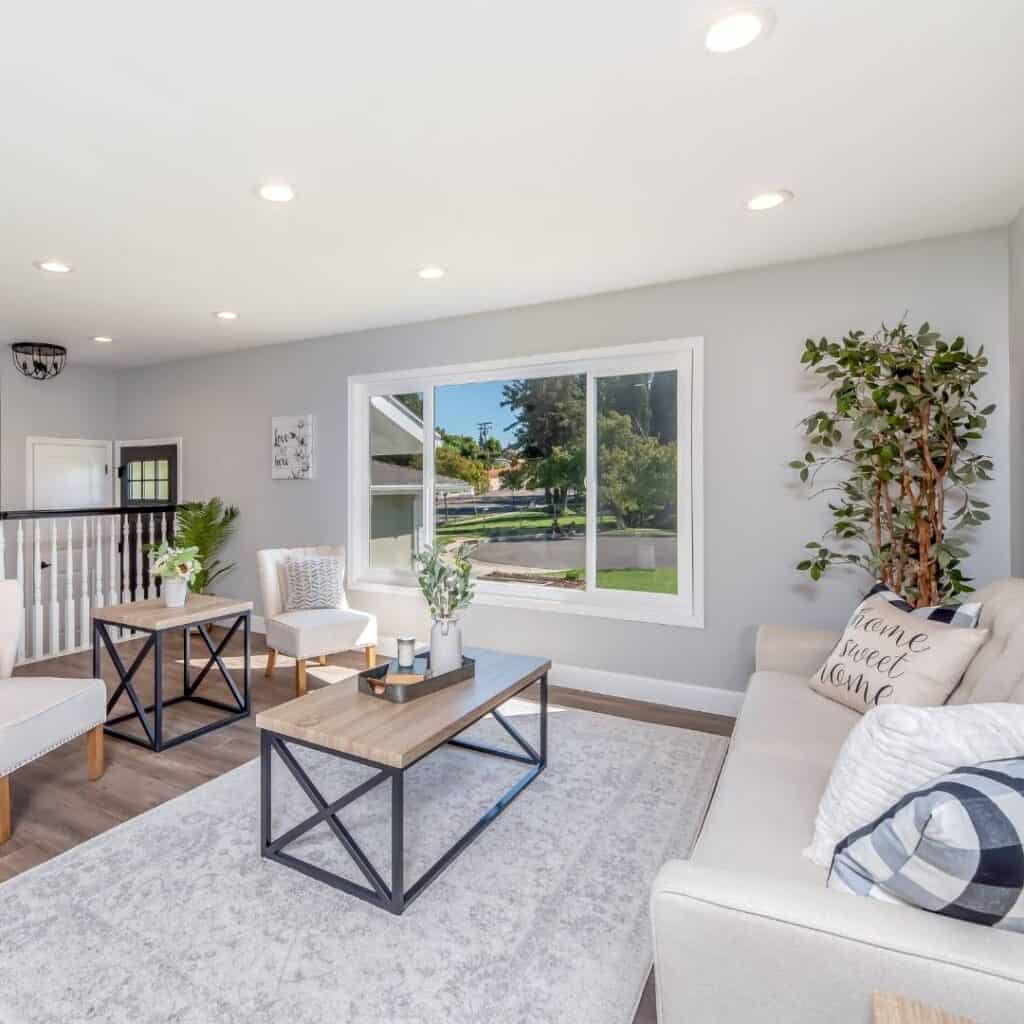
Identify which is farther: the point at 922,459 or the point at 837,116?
the point at 922,459

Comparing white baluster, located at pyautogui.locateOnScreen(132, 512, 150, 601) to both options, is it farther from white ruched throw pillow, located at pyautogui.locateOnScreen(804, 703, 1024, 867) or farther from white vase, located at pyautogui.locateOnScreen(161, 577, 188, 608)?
white ruched throw pillow, located at pyautogui.locateOnScreen(804, 703, 1024, 867)

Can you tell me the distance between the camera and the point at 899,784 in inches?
45.4

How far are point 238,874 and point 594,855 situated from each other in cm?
121

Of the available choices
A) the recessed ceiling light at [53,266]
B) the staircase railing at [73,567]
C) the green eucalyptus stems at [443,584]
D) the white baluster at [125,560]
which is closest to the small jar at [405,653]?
the green eucalyptus stems at [443,584]

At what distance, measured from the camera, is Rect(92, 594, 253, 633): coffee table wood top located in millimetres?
3121

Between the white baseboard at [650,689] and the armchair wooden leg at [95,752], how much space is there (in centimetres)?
246

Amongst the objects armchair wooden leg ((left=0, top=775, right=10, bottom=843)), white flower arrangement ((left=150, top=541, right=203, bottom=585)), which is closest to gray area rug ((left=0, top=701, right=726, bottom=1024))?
armchair wooden leg ((left=0, top=775, right=10, bottom=843))

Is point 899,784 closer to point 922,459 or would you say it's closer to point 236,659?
point 922,459

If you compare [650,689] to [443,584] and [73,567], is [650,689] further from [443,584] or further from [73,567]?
[73,567]

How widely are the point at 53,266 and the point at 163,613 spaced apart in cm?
199

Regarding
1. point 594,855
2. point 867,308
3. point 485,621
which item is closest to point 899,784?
point 594,855

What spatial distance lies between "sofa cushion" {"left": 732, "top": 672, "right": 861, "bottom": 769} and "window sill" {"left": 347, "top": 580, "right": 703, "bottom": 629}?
3.63ft

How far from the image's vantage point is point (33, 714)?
7.58 ft

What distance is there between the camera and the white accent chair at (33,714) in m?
2.24
